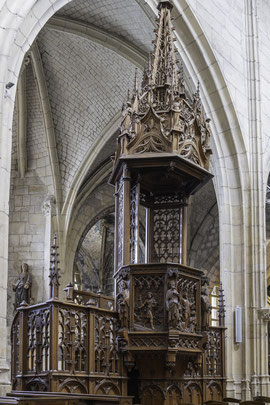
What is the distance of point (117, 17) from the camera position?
1208cm

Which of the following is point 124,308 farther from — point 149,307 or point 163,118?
point 163,118

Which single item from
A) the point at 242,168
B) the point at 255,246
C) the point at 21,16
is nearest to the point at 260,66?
the point at 242,168

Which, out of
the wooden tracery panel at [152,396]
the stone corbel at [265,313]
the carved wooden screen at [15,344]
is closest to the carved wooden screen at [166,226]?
the wooden tracery panel at [152,396]

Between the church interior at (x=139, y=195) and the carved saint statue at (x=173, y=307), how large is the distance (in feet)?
0.06

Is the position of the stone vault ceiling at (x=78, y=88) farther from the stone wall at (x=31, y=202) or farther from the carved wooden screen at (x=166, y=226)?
the carved wooden screen at (x=166, y=226)

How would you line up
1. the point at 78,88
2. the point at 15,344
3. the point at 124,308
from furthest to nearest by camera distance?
the point at 78,88, the point at 124,308, the point at 15,344

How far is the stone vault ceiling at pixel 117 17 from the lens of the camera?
11.7 m

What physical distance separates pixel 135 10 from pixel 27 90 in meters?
3.49

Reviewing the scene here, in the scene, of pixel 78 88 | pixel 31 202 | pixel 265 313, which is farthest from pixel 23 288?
pixel 265 313

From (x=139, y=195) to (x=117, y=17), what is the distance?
5206 millimetres

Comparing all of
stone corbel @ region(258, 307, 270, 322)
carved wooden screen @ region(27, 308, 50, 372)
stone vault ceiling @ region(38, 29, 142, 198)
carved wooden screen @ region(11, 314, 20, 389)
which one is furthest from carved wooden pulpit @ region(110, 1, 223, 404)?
stone vault ceiling @ region(38, 29, 142, 198)

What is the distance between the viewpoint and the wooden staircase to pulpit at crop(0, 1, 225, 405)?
645cm

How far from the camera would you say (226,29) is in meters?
11.3

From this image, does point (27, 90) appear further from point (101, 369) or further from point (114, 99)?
point (101, 369)
